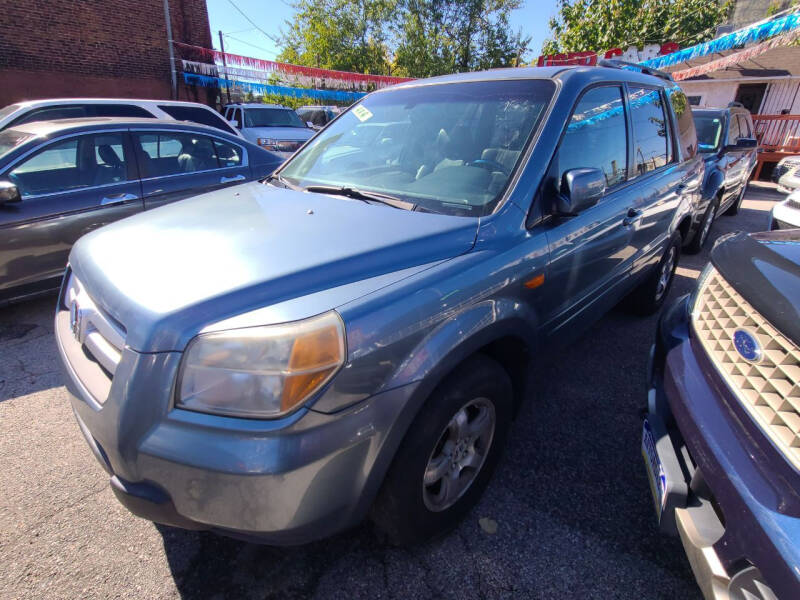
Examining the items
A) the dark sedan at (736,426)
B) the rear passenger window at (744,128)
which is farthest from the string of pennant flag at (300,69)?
the dark sedan at (736,426)

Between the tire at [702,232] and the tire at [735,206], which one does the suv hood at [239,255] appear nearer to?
the tire at [702,232]

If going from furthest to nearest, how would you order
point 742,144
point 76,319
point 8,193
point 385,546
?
point 742,144
point 8,193
point 385,546
point 76,319

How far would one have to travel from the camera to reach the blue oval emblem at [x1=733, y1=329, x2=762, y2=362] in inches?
55.7

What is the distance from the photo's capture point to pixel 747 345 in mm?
1461

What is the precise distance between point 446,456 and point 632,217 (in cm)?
197

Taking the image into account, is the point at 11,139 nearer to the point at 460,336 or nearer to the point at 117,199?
the point at 117,199

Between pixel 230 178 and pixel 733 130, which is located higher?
pixel 733 130

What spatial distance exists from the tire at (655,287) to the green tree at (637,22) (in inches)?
886

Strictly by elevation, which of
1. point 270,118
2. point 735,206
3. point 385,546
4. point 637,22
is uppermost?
point 637,22

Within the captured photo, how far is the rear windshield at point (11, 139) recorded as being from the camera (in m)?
3.81

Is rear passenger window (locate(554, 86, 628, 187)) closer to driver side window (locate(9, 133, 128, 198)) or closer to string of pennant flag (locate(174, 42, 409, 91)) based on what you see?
driver side window (locate(9, 133, 128, 198))

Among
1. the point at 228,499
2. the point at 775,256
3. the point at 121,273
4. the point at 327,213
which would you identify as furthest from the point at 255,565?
the point at 775,256

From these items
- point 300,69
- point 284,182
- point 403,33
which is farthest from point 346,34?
point 284,182

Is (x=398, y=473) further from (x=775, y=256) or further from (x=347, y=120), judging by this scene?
(x=347, y=120)
